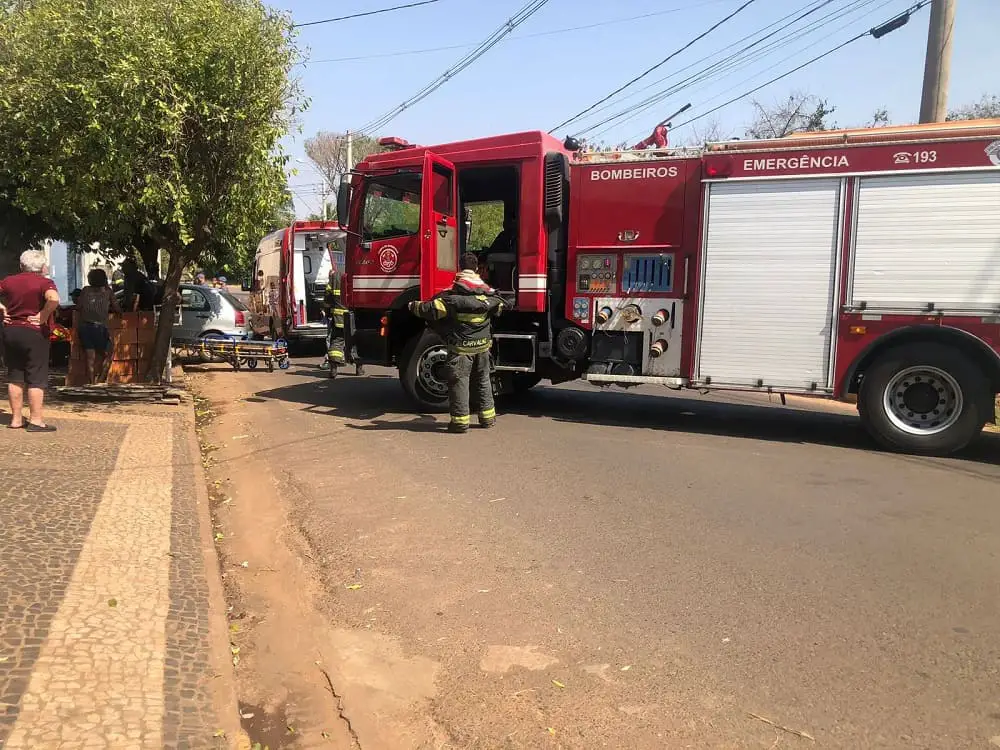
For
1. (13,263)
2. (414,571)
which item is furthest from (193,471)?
(13,263)

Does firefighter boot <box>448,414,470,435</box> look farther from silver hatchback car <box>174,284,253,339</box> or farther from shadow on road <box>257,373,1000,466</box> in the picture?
silver hatchback car <box>174,284,253,339</box>

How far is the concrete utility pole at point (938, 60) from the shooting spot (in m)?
11.8

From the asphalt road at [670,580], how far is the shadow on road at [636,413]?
0.38 meters

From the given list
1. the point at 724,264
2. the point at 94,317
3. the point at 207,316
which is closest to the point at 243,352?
the point at 207,316

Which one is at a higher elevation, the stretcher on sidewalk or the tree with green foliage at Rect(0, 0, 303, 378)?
the tree with green foliage at Rect(0, 0, 303, 378)

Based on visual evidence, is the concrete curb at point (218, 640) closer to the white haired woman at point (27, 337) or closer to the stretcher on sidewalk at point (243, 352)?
the white haired woman at point (27, 337)

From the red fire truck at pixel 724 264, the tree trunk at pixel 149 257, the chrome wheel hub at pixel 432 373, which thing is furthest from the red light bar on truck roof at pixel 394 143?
the tree trunk at pixel 149 257

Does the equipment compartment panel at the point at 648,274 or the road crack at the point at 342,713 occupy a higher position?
the equipment compartment panel at the point at 648,274

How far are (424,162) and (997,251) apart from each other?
566cm

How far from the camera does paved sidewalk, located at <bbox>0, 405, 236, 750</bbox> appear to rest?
2787 mm

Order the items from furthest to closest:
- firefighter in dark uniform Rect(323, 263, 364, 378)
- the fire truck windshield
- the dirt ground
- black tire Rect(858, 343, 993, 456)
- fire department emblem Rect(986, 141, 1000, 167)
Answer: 1. firefighter in dark uniform Rect(323, 263, 364, 378)
2. the fire truck windshield
3. black tire Rect(858, 343, 993, 456)
4. fire department emblem Rect(986, 141, 1000, 167)
5. the dirt ground

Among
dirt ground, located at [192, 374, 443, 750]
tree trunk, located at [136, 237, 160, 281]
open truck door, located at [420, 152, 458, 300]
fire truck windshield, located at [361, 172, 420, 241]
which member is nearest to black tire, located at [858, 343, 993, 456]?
open truck door, located at [420, 152, 458, 300]

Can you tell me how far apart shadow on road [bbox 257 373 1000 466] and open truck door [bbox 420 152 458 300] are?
63.3 inches

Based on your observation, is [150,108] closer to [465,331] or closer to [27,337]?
[27,337]
